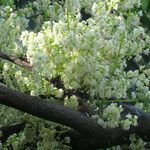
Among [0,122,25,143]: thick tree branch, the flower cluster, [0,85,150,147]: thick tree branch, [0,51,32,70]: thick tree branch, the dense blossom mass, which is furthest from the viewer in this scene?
[0,122,25,143]: thick tree branch

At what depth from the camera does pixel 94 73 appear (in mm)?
5590

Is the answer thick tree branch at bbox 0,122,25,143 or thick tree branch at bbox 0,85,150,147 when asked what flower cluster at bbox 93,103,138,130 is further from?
thick tree branch at bbox 0,122,25,143

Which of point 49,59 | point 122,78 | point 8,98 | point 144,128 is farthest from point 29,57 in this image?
point 144,128

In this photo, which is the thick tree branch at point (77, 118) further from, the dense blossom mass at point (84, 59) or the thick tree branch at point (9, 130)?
the thick tree branch at point (9, 130)

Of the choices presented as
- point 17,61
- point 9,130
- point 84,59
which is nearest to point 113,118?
point 84,59

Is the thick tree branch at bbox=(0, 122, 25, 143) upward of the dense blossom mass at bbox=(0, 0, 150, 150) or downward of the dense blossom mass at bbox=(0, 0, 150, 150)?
downward

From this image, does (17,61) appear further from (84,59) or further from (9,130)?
(9,130)

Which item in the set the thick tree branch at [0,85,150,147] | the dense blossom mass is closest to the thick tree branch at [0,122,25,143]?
the dense blossom mass

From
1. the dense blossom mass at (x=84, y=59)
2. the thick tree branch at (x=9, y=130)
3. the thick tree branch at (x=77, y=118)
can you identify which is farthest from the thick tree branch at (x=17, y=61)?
the thick tree branch at (x=9, y=130)

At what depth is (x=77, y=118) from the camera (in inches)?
221

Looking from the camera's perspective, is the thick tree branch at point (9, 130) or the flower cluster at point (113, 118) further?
the thick tree branch at point (9, 130)

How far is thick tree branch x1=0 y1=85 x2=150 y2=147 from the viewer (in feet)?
16.8

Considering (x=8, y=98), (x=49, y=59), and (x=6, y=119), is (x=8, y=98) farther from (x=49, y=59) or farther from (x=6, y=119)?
(x=6, y=119)

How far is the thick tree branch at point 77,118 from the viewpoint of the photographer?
511 centimetres
